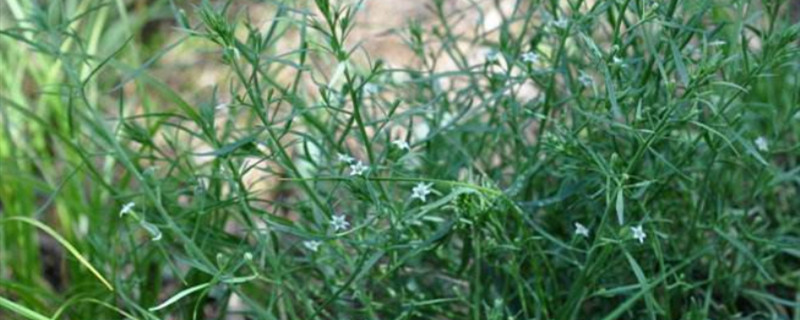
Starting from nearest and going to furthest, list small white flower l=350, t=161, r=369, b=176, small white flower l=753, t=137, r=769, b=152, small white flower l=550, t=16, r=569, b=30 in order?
small white flower l=350, t=161, r=369, b=176 < small white flower l=550, t=16, r=569, b=30 < small white flower l=753, t=137, r=769, b=152

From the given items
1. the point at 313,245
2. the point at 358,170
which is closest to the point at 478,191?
the point at 358,170

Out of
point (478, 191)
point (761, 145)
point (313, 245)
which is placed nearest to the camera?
point (478, 191)

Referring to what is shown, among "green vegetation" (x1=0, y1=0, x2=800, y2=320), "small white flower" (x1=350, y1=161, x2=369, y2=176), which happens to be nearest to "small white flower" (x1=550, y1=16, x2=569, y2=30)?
"green vegetation" (x1=0, y1=0, x2=800, y2=320)

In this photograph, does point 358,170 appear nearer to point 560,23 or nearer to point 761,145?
point 560,23

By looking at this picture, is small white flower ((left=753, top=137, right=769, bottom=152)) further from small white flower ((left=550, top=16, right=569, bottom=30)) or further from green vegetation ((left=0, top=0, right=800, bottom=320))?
small white flower ((left=550, top=16, right=569, bottom=30))

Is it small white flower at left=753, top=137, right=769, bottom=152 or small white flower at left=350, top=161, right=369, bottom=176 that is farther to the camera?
small white flower at left=753, top=137, right=769, bottom=152

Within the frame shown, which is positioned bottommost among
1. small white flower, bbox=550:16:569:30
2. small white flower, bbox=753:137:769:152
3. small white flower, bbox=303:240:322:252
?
small white flower, bbox=303:240:322:252

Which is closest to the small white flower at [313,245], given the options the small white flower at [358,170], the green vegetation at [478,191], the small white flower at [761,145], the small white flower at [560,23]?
the green vegetation at [478,191]

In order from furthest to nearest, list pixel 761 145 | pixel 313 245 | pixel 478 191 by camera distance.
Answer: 1. pixel 761 145
2. pixel 313 245
3. pixel 478 191

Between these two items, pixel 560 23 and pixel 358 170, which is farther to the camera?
pixel 560 23
